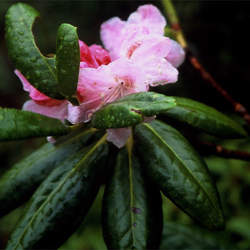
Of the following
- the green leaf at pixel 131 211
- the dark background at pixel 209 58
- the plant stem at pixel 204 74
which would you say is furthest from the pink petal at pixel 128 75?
the dark background at pixel 209 58

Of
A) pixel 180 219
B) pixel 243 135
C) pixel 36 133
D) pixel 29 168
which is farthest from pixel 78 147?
pixel 180 219

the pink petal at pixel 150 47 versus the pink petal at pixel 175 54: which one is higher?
the pink petal at pixel 150 47

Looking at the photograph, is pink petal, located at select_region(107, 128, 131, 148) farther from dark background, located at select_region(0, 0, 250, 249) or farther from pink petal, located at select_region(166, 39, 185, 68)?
dark background, located at select_region(0, 0, 250, 249)

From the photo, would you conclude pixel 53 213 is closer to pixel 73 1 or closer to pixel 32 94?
pixel 32 94

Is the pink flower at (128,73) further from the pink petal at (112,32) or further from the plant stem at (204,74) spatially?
the plant stem at (204,74)

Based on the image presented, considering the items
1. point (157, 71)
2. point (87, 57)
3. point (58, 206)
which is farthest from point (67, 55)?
point (58, 206)

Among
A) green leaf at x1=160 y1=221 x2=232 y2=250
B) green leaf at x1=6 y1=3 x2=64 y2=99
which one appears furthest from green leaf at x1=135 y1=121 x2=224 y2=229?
green leaf at x1=160 y1=221 x2=232 y2=250

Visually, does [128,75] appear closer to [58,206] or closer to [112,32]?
[112,32]
